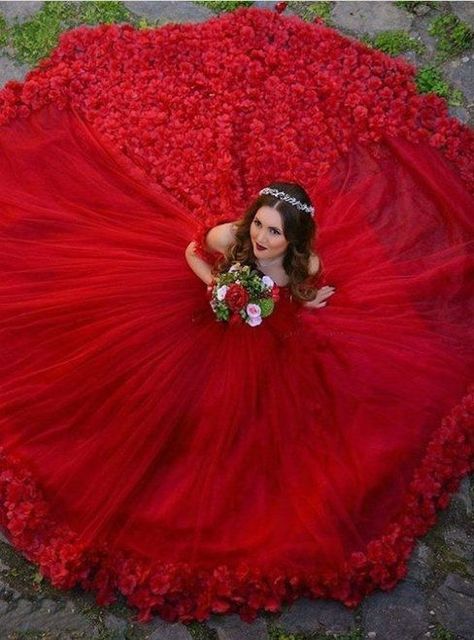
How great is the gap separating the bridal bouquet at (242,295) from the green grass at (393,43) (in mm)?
2430

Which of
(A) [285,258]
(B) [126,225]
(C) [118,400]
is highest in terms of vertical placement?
(B) [126,225]

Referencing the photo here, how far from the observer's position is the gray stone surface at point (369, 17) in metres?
5.59

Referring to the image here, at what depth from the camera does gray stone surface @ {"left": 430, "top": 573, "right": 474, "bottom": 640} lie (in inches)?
142

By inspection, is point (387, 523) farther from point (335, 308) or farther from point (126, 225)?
point (126, 225)

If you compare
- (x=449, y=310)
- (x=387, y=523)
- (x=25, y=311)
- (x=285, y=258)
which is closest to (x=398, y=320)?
(x=449, y=310)

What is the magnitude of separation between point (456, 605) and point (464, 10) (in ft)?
13.5

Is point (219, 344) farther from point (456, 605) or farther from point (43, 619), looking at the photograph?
point (456, 605)

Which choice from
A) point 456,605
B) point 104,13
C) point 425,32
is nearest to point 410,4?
point 425,32

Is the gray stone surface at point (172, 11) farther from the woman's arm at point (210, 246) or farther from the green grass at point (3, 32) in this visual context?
the woman's arm at point (210, 246)

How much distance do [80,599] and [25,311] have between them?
1.39 metres

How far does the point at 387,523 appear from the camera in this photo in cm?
368

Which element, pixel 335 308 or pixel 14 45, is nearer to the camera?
pixel 335 308

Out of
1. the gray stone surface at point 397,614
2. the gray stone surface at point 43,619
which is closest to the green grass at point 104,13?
the gray stone surface at point 43,619

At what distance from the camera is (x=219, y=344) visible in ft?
12.9
